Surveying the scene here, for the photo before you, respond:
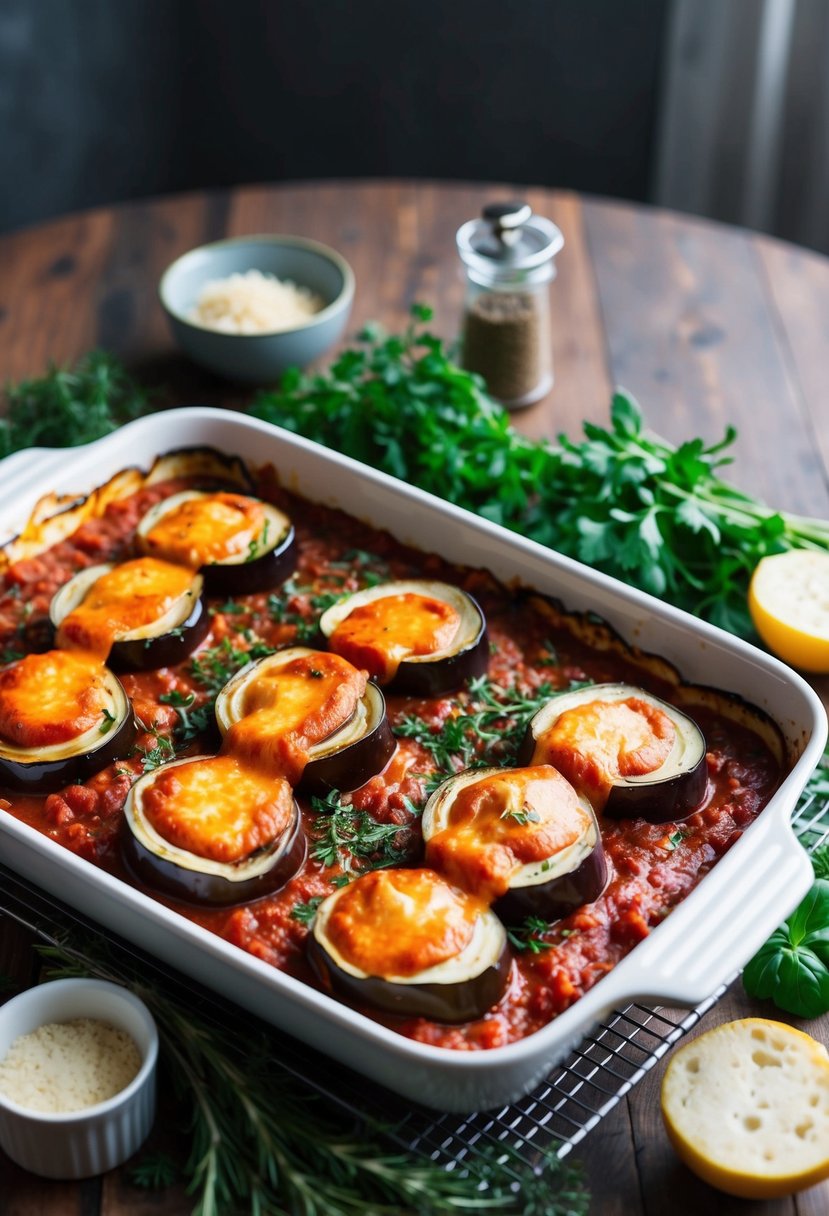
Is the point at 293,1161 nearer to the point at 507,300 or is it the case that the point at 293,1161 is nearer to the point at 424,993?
the point at 424,993

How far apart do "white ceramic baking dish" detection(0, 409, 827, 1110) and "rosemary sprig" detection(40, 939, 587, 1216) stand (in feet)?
0.38

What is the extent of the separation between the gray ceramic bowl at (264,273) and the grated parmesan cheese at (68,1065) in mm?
2795

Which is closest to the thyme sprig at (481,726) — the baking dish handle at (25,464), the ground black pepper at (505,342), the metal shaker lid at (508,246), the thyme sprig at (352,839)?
the thyme sprig at (352,839)

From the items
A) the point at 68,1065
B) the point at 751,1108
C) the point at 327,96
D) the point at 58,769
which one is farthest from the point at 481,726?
the point at 327,96

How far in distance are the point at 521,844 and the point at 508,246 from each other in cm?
256

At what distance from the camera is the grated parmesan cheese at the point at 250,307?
512 cm

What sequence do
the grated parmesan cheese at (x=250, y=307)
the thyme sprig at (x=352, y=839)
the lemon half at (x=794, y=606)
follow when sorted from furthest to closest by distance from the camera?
the grated parmesan cheese at (x=250, y=307), the lemon half at (x=794, y=606), the thyme sprig at (x=352, y=839)

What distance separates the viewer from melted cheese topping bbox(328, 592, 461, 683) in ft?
12.1

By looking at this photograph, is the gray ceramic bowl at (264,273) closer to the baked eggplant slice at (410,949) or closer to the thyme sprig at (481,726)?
the thyme sprig at (481,726)

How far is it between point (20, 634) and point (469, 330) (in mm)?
2044

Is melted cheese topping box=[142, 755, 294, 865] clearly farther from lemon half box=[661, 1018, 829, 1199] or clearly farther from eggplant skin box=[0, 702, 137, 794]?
lemon half box=[661, 1018, 829, 1199]

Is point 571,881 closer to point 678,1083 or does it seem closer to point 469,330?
point 678,1083

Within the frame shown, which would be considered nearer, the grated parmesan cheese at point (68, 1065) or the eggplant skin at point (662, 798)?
the grated parmesan cheese at point (68, 1065)

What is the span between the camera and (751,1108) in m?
2.78
